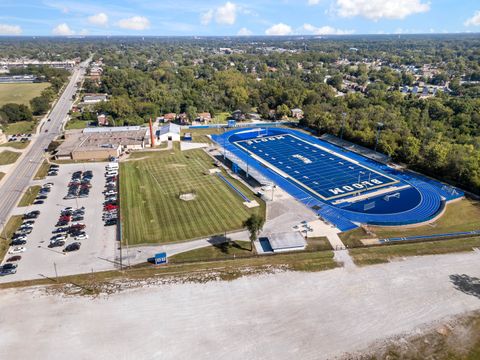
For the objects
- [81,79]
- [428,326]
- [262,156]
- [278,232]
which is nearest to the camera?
[428,326]

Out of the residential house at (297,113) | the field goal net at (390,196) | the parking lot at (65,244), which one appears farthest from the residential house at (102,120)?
the field goal net at (390,196)

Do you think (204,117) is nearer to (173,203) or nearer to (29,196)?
(173,203)

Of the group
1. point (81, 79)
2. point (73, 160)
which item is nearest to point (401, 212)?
point (73, 160)

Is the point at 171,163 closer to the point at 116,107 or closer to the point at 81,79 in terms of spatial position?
the point at 116,107

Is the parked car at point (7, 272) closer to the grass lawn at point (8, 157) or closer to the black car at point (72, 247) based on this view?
the black car at point (72, 247)

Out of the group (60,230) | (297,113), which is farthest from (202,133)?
(60,230)

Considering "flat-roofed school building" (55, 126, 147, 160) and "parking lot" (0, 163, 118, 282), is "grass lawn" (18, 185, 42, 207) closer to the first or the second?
"parking lot" (0, 163, 118, 282)
